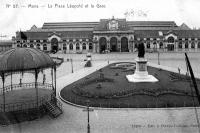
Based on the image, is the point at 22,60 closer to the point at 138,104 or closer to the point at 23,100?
the point at 23,100

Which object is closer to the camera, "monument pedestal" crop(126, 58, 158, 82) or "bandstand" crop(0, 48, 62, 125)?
"bandstand" crop(0, 48, 62, 125)

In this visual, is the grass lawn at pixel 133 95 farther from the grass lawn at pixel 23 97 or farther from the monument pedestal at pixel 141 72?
the grass lawn at pixel 23 97

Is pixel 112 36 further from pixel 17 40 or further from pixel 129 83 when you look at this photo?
pixel 129 83

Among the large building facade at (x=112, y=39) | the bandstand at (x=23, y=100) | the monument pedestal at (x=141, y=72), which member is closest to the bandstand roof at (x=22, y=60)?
the bandstand at (x=23, y=100)

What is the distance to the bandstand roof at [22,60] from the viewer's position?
691 inches

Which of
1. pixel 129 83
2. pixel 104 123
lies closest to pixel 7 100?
pixel 104 123

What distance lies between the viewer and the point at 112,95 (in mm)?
23078

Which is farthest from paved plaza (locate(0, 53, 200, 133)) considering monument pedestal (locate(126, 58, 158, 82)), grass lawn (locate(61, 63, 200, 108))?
monument pedestal (locate(126, 58, 158, 82))

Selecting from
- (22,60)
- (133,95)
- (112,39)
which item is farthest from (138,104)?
(112,39)

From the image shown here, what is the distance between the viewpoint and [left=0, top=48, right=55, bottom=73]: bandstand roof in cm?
1756

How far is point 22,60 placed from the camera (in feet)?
59.5

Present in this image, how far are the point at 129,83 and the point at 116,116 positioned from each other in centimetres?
1191

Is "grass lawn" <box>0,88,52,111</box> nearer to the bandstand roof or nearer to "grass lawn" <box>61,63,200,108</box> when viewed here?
"grass lawn" <box>61,63,200,108</box>

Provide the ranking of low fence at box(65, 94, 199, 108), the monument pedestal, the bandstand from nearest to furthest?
the bandstand → low fence at box(65, 94, 199, 108) → the monument pedestal
